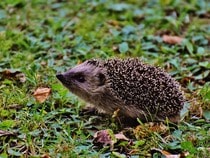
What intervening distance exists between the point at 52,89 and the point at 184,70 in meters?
1.53

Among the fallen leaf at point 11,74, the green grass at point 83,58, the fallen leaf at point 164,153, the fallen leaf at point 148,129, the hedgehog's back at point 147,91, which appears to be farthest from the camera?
the fallen leaf at point 11,74

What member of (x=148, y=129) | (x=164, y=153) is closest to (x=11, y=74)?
(x=148, y=129)

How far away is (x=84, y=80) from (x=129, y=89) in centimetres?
49

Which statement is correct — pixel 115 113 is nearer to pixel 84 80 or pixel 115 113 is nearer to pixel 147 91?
pixel 147 91

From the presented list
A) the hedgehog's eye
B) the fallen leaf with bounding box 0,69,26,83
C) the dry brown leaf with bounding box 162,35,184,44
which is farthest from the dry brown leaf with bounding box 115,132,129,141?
the dry brown leaf with bounding box 162,35,184,44

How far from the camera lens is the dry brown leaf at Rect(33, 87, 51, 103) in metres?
5.46

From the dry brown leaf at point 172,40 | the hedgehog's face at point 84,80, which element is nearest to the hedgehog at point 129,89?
the hedgehog's face at point 84,80

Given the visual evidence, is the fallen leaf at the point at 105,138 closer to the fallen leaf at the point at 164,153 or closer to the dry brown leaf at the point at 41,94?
the fallen leaf at the point at 164,153

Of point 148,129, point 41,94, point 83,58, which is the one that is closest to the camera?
point 148,129

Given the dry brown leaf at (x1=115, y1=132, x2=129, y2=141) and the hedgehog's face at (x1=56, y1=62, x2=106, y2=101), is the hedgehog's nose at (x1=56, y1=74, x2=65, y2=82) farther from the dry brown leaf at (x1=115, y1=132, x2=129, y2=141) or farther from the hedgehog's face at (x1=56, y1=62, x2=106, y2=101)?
the dry brown leaf at (x1=115, y1=132, x2=129, y2=141)

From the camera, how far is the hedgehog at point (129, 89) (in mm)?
5180

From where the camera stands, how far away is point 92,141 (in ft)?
15.9

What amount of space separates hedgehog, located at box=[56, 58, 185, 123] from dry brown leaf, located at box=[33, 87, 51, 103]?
249 millimetres

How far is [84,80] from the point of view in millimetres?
5473
